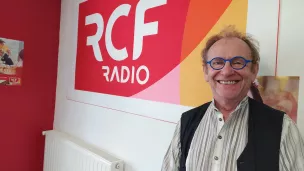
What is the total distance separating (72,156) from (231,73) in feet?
5.21

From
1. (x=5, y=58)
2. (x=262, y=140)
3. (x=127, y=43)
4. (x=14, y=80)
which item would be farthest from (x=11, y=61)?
(x=262, y=140)

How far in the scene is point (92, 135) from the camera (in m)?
1.94

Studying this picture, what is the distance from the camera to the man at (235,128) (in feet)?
2.26

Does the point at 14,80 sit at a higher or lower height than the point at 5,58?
lower

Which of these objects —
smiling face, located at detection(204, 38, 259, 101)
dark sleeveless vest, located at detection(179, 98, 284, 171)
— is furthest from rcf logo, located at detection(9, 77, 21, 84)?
dark sleeveless vest, located at detection(179, 98, 284, 171)

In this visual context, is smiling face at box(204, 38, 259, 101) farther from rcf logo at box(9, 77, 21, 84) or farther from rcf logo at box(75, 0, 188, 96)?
rcf logo at box(9, 77, 21, 84)

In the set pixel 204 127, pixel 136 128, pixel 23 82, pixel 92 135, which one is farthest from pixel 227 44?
pixel 23 82

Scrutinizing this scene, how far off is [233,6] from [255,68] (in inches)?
15.8

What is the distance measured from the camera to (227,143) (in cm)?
78

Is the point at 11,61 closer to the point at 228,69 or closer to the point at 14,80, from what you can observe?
the point at 14,80

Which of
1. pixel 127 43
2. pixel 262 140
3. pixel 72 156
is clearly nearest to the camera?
pixel 262 140

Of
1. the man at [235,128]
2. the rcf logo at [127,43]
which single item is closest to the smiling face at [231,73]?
the man at [235,128]

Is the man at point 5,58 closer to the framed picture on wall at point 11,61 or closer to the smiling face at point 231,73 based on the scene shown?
the framed picture on wall at point 11,61

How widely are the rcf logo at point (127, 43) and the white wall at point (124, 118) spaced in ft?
0.57
